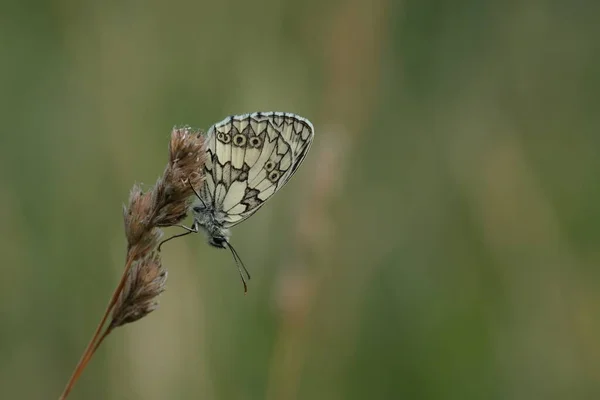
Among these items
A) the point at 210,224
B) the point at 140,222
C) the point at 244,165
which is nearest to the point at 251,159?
the point at 244,165

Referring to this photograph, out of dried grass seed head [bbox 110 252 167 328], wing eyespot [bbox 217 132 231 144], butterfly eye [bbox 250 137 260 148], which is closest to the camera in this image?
dried grass seed head [bbox 110 252 167 328]

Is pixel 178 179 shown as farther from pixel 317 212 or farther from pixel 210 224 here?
pixel 317 212

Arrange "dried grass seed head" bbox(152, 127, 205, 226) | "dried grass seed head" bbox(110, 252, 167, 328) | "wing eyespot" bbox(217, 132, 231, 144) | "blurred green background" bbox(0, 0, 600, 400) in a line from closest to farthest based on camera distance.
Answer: "dried grass seed head" bbox(110, 252, 167, 328) → "dried grass seed head" bbox(152, 127, 205, 226) → "wing eyespot" bbox(217, 132, 231, 144) → "blurred green background" bbox(0, 0, 600, 400)

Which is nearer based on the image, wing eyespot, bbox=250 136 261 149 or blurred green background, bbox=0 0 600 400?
wing eyespot, bbox=250 136 261 149

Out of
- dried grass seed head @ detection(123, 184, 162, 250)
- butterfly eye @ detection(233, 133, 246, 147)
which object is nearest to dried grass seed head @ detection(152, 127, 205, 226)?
dried grass seed head @ detection(123, 184, 162, 250)

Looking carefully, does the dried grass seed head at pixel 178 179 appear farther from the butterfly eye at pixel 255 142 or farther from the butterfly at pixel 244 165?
the butterfly eye at pixel 255 142

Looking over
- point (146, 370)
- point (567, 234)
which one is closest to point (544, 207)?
point (567, 234)

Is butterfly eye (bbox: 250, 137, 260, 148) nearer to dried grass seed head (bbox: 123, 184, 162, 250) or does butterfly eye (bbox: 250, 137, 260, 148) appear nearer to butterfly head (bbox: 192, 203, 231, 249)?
butterfly head (bbox: 192, 203, 231, 249)
